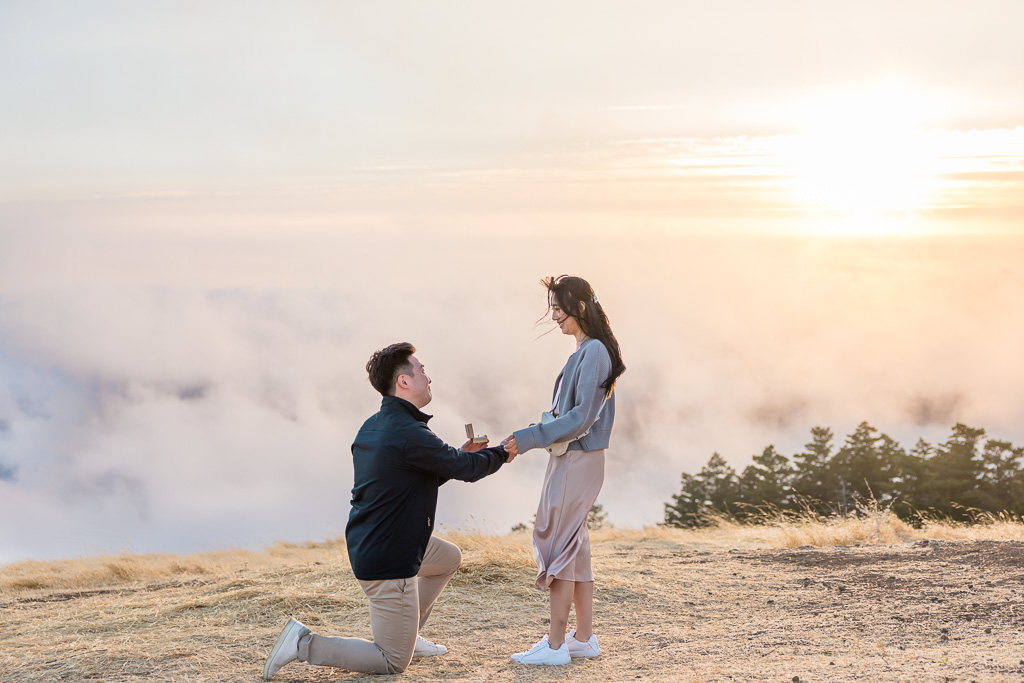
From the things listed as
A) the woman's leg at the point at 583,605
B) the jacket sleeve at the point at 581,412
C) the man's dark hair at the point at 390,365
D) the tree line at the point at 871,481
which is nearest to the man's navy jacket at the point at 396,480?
the man's dark hair at the point at 390,365

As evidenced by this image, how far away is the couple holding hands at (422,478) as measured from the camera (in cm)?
531

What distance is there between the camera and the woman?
17.7 feet

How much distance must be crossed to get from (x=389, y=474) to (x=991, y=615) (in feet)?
16.3

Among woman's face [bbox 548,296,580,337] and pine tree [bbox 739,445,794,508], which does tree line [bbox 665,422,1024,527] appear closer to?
pine tree [bbox 739,445,794,508]

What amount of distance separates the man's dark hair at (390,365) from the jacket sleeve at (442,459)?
1.01ft

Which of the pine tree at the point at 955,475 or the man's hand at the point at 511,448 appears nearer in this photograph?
the man's hand at the point at 511,448

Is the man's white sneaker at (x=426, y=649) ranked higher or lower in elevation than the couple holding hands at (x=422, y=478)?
lower

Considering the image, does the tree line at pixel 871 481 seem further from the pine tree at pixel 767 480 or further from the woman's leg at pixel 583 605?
the woman's leg at pixel 583 605

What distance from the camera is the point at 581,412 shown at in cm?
535

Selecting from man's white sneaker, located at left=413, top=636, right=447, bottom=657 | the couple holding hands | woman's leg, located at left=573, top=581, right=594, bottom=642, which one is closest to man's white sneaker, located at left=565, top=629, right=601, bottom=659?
woman's leg, located at left=573, top=581, right=594, bottom=642

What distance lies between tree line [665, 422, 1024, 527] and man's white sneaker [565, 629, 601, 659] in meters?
15.5

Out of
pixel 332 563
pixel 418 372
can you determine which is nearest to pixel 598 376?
pixel 418 372

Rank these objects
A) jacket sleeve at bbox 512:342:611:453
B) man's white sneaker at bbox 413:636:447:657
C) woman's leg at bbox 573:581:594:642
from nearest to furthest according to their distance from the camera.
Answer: jacket sleeve at bbox 512:342:611:453 → woman's leg at bbox 573:581:594:642 → man's white sneaker at bbox 413:636:447:657

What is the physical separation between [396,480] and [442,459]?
28 centimetres
